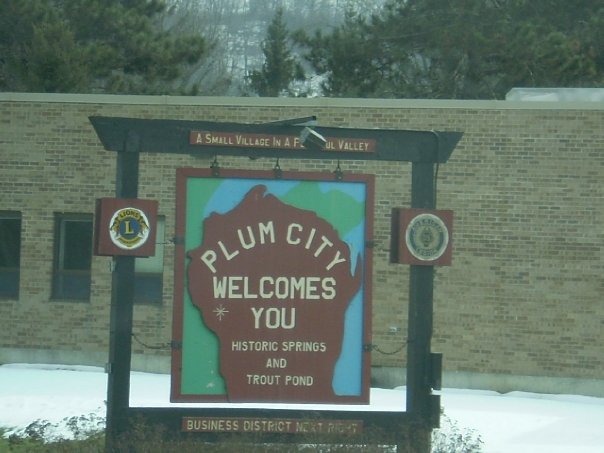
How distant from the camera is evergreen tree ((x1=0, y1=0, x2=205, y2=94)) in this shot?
85.8 feet

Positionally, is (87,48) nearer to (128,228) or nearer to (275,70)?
(275,70)

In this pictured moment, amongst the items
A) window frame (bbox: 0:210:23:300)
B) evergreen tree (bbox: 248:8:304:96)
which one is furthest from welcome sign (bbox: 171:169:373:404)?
evergreen tree (bbox: 248:8:304:96)

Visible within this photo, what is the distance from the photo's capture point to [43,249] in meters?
17.4

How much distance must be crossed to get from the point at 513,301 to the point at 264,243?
26.5 feet

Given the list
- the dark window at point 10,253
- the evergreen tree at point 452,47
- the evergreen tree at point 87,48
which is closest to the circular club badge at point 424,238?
the dark window at point 10,253

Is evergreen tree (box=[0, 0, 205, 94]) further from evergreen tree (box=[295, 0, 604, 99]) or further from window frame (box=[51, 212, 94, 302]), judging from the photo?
window frame (box=[51, 212, 94, 302])

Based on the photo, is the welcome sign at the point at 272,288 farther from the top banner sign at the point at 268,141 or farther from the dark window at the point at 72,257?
the dark window at the point at 72,257

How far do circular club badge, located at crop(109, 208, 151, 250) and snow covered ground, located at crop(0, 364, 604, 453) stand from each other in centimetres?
264

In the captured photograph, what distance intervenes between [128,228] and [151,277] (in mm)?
8510

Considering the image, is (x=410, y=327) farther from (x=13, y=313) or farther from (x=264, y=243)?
(x=13, y=313)

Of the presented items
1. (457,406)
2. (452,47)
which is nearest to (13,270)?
(457,406)

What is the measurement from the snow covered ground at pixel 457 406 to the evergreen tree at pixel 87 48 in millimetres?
11102

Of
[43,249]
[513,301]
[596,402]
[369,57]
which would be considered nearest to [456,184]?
[513,301]

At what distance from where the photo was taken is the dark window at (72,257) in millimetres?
17469
